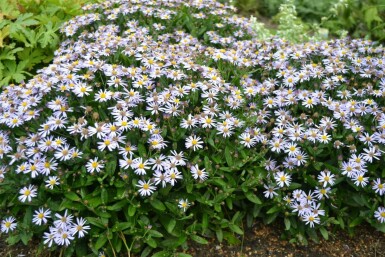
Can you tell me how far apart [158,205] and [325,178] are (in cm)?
92

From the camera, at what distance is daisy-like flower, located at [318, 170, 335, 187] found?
2395 mm

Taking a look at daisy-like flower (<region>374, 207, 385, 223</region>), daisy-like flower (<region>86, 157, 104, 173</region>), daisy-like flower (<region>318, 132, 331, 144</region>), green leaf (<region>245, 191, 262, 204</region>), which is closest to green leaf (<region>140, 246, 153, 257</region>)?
daisy-like flower (<region>86, 157, 104, 173</region>)

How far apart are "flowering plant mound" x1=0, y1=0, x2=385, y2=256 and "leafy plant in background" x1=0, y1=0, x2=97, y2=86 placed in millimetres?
606

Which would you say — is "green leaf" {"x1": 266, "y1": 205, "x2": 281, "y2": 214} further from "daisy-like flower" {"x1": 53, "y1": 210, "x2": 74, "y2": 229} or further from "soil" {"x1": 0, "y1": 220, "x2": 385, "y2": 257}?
"daisy-like flower" {"x1": 53, "y1": 210, "x2": 74, "y2": 229}

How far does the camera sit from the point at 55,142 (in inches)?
91.8

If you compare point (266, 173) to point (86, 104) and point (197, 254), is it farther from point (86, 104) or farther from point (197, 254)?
point (86, 104)

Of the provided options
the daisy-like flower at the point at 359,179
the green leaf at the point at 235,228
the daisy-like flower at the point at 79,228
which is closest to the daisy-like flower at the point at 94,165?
the daisy-like flower at the point at 79,228

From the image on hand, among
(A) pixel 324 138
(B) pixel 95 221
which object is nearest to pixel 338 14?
(A) pixel 324 138

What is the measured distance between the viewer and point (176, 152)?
2.44m

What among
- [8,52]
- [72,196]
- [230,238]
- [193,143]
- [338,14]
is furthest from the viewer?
[338,14]

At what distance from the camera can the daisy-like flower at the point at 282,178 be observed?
2.43 metres

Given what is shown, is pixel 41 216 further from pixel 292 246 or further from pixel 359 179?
pixel 359 179

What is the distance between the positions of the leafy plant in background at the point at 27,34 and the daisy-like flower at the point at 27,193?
3.86 feet

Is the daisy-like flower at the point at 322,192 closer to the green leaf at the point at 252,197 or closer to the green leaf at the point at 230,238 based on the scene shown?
the green leaf at the point at 252,197
